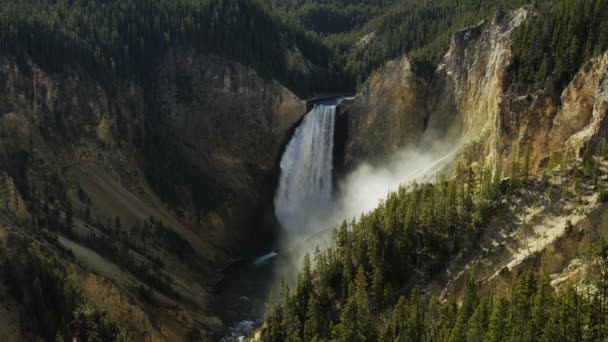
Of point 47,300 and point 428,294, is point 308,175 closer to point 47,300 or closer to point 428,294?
point 428,294

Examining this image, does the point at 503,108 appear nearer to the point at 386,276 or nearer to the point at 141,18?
Result: the point at 386,276

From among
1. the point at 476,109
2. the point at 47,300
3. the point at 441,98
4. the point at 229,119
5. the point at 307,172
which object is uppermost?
the point at 229,119

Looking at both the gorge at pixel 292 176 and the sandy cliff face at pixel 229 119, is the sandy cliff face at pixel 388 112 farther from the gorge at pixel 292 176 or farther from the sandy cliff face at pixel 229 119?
the sandy cliff face at pixel 229 119

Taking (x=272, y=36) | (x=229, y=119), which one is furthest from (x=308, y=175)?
(x=272, y=36)

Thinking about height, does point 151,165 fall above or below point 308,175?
below

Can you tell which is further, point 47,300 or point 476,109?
point 476,109

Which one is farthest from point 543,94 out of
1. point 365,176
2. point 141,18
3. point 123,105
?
point 141,18
